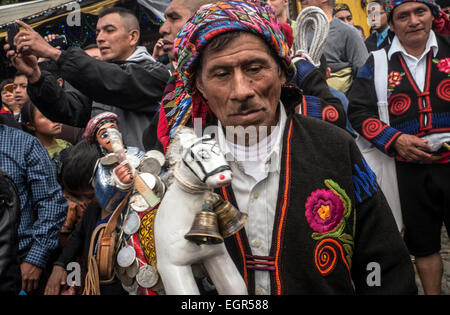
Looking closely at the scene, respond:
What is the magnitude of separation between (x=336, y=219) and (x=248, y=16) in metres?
0.81

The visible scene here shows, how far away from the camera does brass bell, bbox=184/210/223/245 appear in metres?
1.25

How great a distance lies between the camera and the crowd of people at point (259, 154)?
161 cm

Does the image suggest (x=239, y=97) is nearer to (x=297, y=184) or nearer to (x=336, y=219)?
(x=297, y=184)

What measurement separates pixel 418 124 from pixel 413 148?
0.22 m

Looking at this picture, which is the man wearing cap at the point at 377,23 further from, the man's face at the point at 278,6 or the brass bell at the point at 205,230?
the brass bell at the point at 205,230

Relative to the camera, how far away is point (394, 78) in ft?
11.8

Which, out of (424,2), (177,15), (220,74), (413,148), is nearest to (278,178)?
(220,74)

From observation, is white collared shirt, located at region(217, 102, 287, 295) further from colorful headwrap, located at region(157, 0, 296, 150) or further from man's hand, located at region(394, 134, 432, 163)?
man's hand, located at region(394, 134, 432, 163)

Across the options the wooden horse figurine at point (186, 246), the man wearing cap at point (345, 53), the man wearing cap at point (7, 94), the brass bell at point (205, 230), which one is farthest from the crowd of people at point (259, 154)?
the man wearing cap at point (7, 94)

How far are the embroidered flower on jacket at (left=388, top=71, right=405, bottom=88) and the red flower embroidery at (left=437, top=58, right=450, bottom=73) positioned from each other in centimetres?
27

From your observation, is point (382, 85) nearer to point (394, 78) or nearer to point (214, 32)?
point (394, 78)

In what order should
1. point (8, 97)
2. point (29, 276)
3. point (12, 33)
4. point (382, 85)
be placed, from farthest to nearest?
point (8, 97)
point (382, 85)
point (29, 276)
point (12, 33)

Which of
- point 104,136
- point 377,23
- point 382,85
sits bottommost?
point 104,136

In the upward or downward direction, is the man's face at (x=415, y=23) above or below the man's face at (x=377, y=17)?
below
